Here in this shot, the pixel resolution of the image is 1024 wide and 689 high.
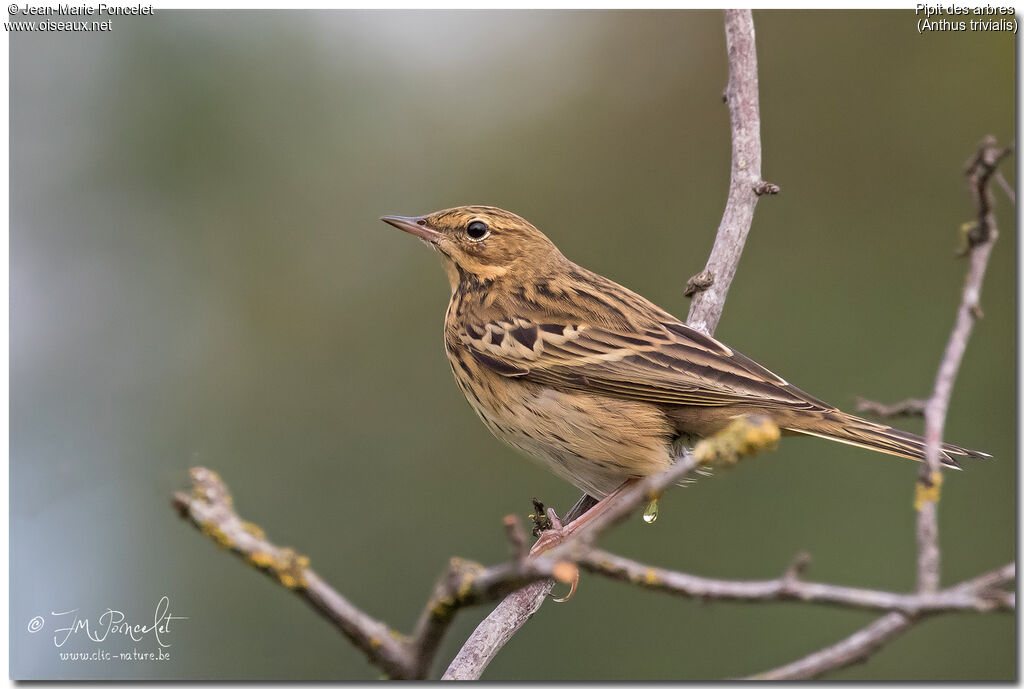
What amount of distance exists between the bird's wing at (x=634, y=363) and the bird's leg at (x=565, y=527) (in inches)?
22.8

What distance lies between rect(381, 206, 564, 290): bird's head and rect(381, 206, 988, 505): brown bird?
145 mm

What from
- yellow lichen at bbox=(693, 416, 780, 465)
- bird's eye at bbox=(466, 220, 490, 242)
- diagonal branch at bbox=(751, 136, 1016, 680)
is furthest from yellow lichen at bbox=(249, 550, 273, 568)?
bird's eye at bbox=(466, 220, 490, 242)

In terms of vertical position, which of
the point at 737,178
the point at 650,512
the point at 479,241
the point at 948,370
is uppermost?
the point at 737,178

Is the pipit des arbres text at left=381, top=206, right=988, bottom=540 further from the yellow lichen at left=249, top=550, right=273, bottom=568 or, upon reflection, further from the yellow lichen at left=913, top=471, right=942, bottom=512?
the yellow lichen at left=249, top=550, right=273, bottom=568

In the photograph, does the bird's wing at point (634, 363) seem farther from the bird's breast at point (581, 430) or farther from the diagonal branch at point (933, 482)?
the diagonal branch at point (933, 482)

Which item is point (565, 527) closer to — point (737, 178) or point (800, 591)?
point (737, 178)

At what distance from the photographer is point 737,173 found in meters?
5.89

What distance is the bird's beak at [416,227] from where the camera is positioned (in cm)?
636

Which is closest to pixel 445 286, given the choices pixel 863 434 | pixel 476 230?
pixel 476 230

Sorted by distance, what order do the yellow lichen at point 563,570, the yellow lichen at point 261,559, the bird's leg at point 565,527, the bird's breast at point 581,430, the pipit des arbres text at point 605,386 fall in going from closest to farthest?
the yellow lichen at point 563,570
the yellow lichen at point 261,559
the pipit des arbres text at point 605,386
the bird's breast at point 581,430
the bird's leg at point 565,527

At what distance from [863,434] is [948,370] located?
217cm

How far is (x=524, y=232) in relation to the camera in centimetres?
654

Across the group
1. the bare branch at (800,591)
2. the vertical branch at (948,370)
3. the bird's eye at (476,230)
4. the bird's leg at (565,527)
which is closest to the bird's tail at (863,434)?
the bird's leg at (565,527)

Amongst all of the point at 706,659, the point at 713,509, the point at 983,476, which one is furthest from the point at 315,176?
the point at 983,476
